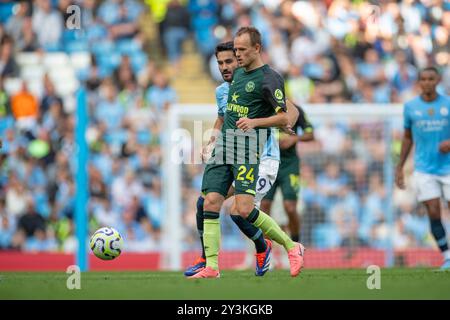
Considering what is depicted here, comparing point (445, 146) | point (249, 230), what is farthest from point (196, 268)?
point (445, 146)

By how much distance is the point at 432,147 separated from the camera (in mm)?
11891

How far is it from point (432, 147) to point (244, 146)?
377 cm

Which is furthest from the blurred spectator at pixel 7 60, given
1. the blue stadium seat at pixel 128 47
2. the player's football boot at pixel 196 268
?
the player's football boot at pixel 196 268

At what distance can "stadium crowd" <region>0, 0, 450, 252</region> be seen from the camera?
16.2 meters

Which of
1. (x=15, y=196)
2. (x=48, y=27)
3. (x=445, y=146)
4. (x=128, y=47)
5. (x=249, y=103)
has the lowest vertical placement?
(x=15, y=196)

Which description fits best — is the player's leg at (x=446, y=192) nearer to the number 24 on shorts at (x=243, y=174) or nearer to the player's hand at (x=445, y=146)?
the player's hand at (x=445, y=146)

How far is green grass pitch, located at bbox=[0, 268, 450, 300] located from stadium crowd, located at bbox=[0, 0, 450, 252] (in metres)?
6.80

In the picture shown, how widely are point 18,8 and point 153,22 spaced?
2900mm

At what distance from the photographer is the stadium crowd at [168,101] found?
16.2 metres

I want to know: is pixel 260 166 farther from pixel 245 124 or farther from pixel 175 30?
pixel 175 30

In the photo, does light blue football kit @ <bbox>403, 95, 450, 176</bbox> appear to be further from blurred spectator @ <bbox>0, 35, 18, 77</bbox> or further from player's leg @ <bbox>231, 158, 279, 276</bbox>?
blurred spectator @ <bbox>0, 35, 18, 77</bbox>

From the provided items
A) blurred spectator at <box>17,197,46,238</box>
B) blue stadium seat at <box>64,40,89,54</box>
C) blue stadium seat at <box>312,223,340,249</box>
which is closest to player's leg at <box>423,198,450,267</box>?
blue stadium seat at <box>312,223,340,249</box>

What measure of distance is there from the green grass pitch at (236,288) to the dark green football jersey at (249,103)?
1.23 m

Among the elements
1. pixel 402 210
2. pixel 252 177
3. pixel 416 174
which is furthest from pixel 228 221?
pixel 252 177
